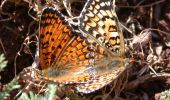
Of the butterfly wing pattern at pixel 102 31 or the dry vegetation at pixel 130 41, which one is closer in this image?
the butterfly wing pattern at pixel 102 31

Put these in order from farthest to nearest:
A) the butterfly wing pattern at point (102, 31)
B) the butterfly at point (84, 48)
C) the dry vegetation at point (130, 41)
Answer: the dry vegetation at point (130, 41) < the butterfly wing pattern at point (102, 31) < the butterfly at point (84, 48)

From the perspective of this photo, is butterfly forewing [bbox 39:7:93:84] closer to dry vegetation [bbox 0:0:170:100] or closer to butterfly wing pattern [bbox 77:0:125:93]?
butterfly wing pattern [bbox 77:0:125:93]

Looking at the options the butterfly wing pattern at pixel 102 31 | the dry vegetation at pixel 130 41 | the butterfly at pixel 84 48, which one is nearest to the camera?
the butterfly at pixel 84 48

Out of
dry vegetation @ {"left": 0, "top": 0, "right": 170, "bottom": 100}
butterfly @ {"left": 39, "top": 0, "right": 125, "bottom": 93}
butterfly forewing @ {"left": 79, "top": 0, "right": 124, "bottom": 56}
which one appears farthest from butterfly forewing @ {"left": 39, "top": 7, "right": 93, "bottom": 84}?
dry vegetation @ {"left": 0, "top": 0, "right": 170, "bottom": 100}

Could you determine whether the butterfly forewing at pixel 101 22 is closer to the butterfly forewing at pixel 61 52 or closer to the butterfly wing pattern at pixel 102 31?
the butterfly wing pattern at pixel 102 31

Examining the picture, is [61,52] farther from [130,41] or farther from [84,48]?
[130,41]

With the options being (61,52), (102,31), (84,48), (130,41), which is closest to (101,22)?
(102,31)

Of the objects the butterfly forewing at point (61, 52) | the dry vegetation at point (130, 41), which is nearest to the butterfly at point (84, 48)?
the butterfly forewing at point (61, 52)

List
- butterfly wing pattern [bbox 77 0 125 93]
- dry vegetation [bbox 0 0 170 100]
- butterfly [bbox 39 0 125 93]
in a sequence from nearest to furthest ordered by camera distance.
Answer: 1. butterfly [bbox 39 0 125 93]
2. butterfly wing pattern [bbox 77 0 125 93]
3. dry vegetation [bbox 0 0 170 100]

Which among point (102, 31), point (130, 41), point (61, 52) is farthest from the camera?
point (130, 41)
